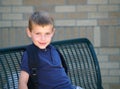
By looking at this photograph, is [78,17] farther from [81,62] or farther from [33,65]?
[33,65]

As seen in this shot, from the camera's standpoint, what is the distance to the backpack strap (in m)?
3.08

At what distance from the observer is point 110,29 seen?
4.94 metres

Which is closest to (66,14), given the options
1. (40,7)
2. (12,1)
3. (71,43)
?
(40,7)

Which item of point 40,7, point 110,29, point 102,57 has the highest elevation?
point 40,7

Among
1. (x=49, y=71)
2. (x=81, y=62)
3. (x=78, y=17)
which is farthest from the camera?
(x=78, y=17)

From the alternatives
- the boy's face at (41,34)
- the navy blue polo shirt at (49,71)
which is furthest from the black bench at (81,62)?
the boy's face at (41,34)

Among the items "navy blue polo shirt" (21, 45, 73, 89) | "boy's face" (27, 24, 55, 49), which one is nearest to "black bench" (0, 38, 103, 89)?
"navy blue polo shirt" (21, 45, 73, 89)

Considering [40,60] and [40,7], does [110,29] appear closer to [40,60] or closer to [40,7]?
[40,7]

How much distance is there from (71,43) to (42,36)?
3.10ft

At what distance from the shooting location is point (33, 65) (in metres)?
3.09

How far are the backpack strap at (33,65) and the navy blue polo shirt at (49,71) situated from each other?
0.10ft

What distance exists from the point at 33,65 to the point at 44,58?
0.42ft

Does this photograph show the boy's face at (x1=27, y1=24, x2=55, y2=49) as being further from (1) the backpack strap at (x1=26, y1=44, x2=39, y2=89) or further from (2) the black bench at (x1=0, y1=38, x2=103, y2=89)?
(2) the black bench at (x1=0, y1=38, x2=103, y2=89)

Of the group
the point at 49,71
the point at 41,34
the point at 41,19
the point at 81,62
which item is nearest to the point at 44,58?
the point at 49,71
